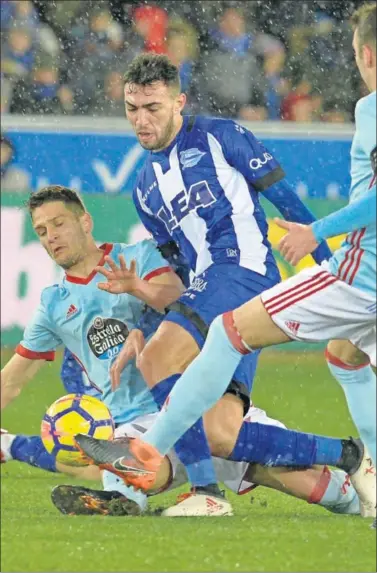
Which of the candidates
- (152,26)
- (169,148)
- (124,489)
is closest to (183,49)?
(152,26)

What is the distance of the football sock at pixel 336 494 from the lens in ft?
18.8

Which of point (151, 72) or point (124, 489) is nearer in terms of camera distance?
point (124, 489)

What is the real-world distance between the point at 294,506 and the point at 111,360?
1009 millimetres

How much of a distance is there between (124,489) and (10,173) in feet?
19.4

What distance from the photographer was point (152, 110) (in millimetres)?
5840

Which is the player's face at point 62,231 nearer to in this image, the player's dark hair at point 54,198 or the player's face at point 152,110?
the player's dark hair at point 54,198

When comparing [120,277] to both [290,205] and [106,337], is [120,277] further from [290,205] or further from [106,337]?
[290,205]

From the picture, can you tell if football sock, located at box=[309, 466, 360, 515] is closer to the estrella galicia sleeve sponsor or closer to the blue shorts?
the blue shorts

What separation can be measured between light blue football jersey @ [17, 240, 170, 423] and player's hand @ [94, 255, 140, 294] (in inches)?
12.5

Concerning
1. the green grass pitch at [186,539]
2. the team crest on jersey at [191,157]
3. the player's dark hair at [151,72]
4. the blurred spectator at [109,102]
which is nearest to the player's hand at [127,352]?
the green grass pitch at [186,539]

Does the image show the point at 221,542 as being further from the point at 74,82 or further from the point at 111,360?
the point at 74,82

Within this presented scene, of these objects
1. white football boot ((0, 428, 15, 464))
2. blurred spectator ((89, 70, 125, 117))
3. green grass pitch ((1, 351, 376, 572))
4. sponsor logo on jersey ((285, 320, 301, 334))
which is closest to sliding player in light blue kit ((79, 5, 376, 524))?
sponsor logo on jersey ((285, 320, 301, 334))

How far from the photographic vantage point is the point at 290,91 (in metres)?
12.6

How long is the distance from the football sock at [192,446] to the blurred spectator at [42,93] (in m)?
6.86
